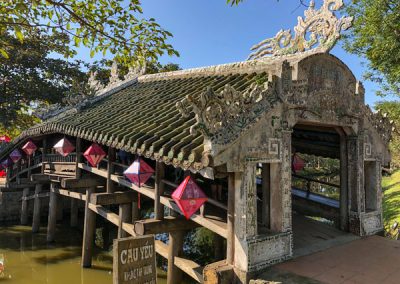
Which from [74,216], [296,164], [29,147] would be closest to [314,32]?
[296,164]

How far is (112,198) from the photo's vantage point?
827 cm

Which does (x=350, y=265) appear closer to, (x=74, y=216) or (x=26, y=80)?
(x=74, y=216)

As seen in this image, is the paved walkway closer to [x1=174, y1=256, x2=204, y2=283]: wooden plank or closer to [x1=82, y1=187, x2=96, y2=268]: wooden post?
[x1=174, y1=256, x2=204, y2=283]: wooden plank

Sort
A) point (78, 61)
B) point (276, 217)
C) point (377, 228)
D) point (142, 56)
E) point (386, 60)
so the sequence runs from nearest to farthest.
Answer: point (276, 217)
point (142, 56)
point (377, 228)
point (386, 60)
point (78, 61)

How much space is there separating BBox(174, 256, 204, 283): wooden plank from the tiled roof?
90.9 inches

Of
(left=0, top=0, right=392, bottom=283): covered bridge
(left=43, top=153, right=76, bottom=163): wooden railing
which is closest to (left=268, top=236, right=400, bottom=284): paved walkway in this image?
(left=0, top=0, right=392, bottom=283): covered bridge

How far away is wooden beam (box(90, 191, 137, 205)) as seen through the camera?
814cm

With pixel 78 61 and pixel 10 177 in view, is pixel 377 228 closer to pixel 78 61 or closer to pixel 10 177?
pixel 10 177

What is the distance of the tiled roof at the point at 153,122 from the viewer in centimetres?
523

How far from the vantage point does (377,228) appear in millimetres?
8164

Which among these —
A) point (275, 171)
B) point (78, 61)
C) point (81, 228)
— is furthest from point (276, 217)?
point (78, 61)

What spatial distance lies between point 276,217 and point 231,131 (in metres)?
2.00

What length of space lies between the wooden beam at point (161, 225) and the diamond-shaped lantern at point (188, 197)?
1.27m

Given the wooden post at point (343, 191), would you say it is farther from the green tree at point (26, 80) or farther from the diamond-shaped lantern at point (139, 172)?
the green tree at point (26, 80)
